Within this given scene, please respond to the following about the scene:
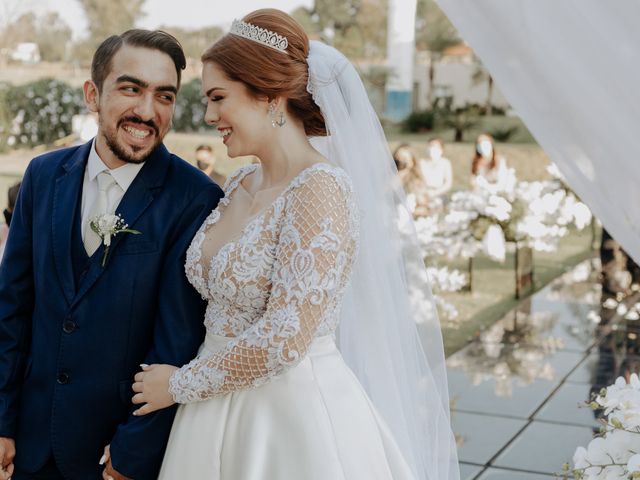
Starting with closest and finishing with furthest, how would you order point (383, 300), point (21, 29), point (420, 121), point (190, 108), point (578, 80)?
point (578, 80) → point (383, 300) → point (190, 108) → point (21, 29) → point (420, 121)

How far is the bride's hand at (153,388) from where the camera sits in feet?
8.96

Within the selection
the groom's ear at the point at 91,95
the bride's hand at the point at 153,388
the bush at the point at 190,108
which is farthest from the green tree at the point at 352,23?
the bride's hand at the point at 153,388

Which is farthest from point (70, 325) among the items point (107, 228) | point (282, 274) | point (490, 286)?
point (490, 286)

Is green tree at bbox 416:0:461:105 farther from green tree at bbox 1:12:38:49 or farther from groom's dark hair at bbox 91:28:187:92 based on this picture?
groom's dark hair at bbox 91:28:187:92

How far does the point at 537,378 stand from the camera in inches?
291

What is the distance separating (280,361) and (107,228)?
2.04 feet

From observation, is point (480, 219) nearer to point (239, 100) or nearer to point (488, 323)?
point (488, 323)

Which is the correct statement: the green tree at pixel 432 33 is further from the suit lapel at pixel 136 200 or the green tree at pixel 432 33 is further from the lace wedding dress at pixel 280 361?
the lace wedding dress at pixel 280 361

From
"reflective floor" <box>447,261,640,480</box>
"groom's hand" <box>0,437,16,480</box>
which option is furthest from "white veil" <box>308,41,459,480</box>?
"reflective floor" <box>447,261,640,480</box>

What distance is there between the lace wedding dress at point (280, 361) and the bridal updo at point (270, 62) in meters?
0.24

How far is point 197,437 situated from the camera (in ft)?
9.12

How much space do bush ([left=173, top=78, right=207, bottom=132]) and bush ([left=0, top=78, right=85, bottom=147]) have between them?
248 cm

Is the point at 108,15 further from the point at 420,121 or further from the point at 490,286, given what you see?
the point at 490,286

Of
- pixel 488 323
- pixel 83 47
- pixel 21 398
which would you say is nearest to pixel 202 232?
pixel 21 398
